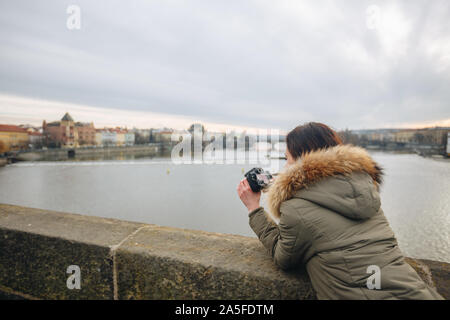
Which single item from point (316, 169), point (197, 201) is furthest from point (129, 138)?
point (316, 169)

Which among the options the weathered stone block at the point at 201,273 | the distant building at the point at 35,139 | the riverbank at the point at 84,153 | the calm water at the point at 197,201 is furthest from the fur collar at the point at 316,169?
the distant building at the point at 35,139

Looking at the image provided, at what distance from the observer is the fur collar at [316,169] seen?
3.21 feet

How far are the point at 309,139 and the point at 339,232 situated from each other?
422 mm

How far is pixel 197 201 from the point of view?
18.6 metres

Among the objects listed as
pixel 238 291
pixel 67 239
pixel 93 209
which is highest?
pixel 67 239

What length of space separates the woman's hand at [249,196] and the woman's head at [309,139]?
0.23 m

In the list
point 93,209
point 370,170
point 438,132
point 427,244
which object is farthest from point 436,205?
point 438,132

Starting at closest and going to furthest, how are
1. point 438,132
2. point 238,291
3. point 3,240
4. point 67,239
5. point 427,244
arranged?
point 238,291 < point 67,239 < point 3,240 < point 427,244 < point 438,132

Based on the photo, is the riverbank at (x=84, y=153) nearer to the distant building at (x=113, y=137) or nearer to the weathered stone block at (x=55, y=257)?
the distant building at (x=113, y=137)

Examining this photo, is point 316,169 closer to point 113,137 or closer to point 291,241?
point 291,241

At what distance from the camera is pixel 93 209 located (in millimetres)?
17703

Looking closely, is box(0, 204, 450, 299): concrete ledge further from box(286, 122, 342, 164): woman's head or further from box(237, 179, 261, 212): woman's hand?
box(286, 122, 342, 164): woman's head

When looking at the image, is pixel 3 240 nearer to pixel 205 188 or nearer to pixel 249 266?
pixel 249 266

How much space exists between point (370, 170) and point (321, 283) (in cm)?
48
